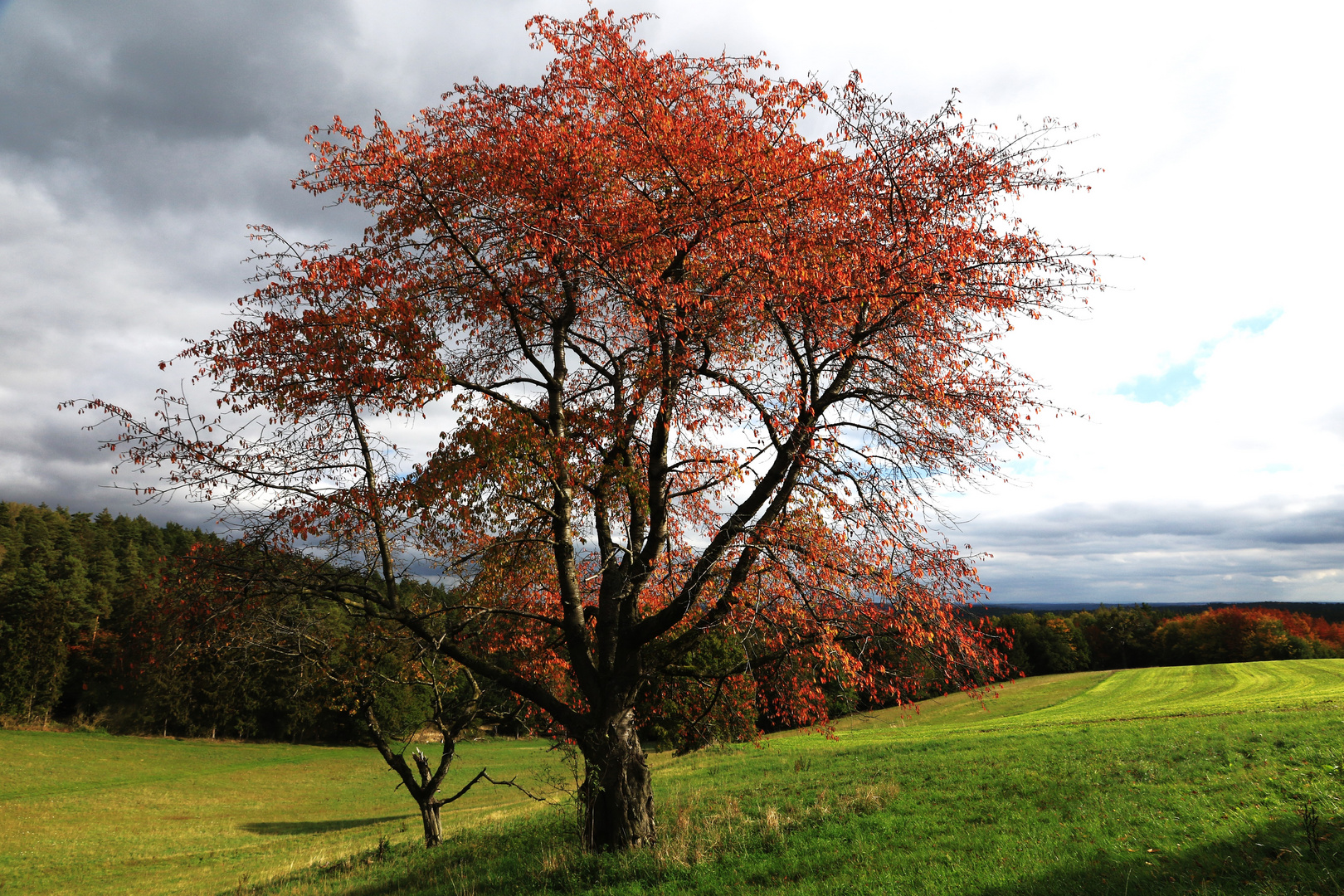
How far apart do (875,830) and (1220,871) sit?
451cm

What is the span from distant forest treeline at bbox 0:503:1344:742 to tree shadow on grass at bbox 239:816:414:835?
4741 mm

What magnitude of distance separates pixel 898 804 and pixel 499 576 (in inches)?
337

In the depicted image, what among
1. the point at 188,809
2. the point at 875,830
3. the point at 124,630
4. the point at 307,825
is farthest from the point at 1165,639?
the point at 124,630

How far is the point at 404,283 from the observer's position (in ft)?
34.7

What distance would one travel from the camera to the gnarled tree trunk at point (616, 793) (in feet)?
31.0

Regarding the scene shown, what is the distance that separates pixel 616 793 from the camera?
9539 millimetres

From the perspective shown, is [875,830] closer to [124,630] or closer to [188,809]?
[124,630]

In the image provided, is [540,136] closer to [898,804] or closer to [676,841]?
[676,841]

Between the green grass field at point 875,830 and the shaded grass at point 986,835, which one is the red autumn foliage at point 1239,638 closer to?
the green grass field at point 875,830

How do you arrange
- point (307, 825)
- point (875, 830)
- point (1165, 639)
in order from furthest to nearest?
1. point (1165, 639)
2. point (307, 825)
3. point (875, 830)

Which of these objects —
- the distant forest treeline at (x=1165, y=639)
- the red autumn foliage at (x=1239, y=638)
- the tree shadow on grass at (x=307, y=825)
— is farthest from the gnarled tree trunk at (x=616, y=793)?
the red autumn foliage at (x=1239, y=638)

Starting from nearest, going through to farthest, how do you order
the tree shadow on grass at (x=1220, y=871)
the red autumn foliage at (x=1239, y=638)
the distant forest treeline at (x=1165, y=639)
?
the tree shadow on grass at (x=1220, y=871)
the red autumn foliage at (x=1239, y=638)
the distant forest treeline at (x=1165, y=639)

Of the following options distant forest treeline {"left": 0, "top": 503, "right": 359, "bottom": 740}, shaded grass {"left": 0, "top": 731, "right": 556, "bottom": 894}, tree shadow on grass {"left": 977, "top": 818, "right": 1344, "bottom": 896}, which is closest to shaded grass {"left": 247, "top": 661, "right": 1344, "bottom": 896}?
tree shadow on grass {"left": 977, "top": 818, "right": 1344, "bottom": 896}

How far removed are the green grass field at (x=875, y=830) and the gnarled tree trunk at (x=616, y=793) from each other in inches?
19.3
